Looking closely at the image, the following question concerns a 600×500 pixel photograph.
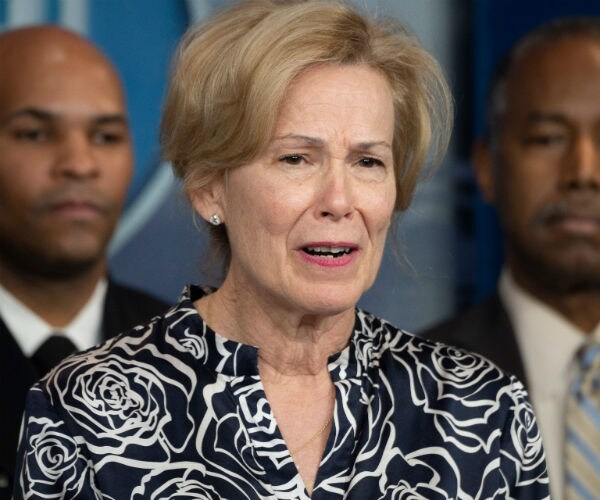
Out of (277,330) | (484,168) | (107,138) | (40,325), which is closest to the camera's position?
(277,330)

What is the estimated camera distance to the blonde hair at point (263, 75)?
2393mm

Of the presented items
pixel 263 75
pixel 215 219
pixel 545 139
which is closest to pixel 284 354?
pixel 215 219

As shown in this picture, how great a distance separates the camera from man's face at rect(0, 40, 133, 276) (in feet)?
11.5

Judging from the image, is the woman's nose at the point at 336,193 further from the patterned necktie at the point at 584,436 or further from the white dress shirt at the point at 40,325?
the patterned necktie at the point at 584,436

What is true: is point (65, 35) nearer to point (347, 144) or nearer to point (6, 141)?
point (6, 141)

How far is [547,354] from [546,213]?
39 centimetres

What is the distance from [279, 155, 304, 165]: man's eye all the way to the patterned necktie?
1.49m

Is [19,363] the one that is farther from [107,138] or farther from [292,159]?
[292,159]

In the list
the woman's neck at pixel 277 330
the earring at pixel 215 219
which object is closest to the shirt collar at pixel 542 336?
the woman's neck at pixel 277 330

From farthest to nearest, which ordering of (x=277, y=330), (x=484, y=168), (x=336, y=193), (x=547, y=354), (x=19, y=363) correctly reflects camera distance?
(x=484, y=168)
(x=547, y=354)
(x=19, y=363)
(x=277, y=330)
(x=336, y=193)

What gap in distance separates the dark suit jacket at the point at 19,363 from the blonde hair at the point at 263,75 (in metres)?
0.87

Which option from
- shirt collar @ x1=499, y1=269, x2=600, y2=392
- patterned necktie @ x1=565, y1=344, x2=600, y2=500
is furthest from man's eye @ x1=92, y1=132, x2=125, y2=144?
patterned necktie @ x1=565, y1=344, x2=600, y2=500

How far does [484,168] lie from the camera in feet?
13.1

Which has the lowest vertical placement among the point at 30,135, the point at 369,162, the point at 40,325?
the point at 40,325
